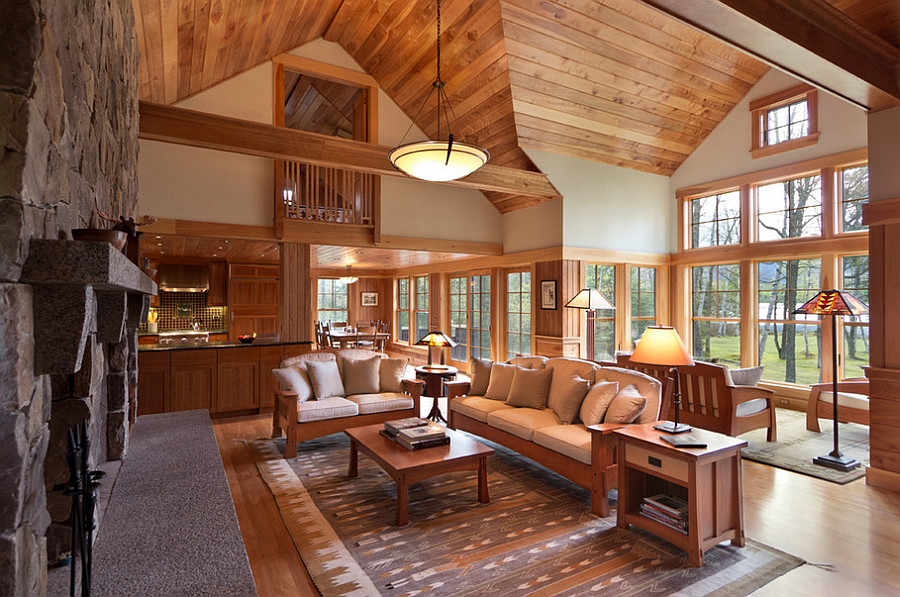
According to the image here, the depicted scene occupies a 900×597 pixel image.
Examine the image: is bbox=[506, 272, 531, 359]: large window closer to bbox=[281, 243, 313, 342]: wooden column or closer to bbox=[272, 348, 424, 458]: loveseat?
bbox=[272, 348, 424, 458]: loveseat

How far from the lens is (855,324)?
5871 millimetres

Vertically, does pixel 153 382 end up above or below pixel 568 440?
above

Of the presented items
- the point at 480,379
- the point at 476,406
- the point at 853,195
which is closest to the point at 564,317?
the point at 480,379

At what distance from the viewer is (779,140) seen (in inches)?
257

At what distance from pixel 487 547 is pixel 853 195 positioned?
245 inches

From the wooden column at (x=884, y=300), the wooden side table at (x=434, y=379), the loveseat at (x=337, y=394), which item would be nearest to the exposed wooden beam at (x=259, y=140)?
the loveseat at (x=337, y=394)

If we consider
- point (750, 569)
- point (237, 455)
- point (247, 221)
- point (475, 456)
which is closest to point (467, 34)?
point (247, 221)

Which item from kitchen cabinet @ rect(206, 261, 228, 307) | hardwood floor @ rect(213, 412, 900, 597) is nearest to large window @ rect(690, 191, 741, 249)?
hardwood floor @ rect(213, 412, 900, 597)

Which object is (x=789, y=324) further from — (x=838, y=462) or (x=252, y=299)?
(x=252, y=299)

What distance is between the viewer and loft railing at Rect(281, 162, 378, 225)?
257 inches

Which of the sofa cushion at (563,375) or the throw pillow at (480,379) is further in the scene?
the throw pillow at (480,379)

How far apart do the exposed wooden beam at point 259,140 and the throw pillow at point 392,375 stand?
2207 mm

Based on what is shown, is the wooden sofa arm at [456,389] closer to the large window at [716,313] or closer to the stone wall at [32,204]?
A: the stone wall at [32,204]

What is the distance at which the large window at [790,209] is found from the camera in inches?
245
